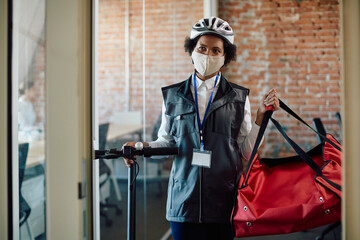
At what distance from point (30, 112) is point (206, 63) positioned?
78 cm

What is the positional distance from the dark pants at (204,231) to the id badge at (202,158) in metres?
0.27

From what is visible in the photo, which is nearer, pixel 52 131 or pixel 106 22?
pixel 52 131

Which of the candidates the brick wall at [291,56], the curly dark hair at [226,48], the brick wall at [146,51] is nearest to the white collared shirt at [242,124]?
the curly dark hair at [226,48]

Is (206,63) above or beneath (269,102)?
above

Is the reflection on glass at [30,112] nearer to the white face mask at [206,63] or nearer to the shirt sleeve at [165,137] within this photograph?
the shirt sleeve at [165,137]

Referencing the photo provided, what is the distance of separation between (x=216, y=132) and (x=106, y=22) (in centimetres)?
132

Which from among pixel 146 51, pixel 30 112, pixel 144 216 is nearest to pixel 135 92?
pixel 146 51

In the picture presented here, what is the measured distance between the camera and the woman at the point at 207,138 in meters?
1.59

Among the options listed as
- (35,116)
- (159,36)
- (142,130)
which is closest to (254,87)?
(159,36)

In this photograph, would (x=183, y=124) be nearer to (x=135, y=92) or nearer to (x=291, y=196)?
(x=291, y=196)

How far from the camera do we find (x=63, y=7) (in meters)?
1.11

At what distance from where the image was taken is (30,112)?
1.32 meters

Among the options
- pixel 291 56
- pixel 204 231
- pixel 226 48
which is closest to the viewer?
pixel 204 231

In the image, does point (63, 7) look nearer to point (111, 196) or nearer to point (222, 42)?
point (222, 42)
